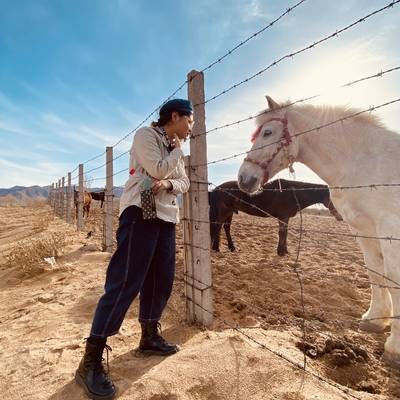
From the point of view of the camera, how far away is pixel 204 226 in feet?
A: 8.32

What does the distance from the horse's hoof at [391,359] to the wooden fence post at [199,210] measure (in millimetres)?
1298

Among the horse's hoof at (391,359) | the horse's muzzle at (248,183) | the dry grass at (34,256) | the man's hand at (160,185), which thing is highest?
the horse's muzzle at (248,183)

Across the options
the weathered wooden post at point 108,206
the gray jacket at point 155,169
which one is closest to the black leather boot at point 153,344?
the gray jacket at point 155,169

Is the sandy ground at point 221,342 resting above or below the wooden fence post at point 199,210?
below

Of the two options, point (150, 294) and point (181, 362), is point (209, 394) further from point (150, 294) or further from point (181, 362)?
point (150, 294)

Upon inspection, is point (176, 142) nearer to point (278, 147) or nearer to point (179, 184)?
point (179, 184)

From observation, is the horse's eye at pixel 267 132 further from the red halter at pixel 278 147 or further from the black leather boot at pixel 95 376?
the black leather boot at pixel 95 376

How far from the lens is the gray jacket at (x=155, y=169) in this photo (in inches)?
70.8

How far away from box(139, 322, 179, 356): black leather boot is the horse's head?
4.59 ft

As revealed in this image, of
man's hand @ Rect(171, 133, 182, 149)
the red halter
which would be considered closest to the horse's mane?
the red halter

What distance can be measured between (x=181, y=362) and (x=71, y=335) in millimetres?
1044

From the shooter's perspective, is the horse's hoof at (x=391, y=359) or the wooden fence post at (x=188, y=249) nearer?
the horse's hoof at (x=391, y=359)

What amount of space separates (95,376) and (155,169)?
119 centimetres

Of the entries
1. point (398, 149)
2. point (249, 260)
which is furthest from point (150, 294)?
point (249, 260)
